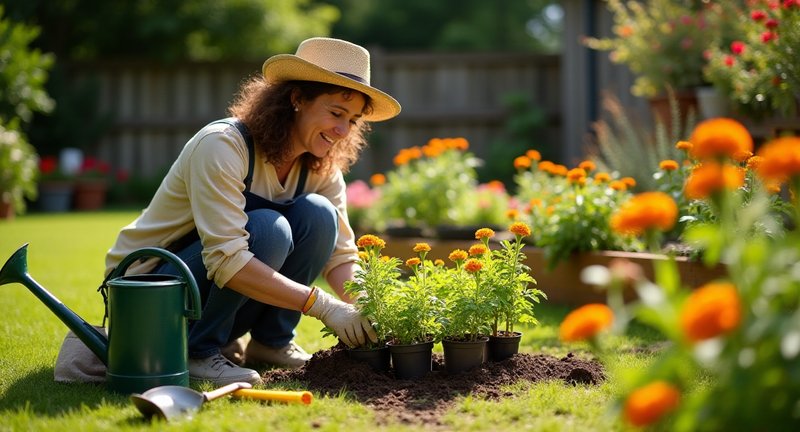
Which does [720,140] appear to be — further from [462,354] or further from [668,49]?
[668,49]

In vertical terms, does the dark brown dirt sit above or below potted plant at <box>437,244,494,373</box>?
below

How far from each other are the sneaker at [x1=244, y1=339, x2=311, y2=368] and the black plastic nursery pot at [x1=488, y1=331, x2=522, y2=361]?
2.35ft

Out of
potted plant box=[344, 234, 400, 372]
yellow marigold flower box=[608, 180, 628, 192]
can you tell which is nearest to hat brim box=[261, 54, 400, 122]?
potted plant box=[344, 234, 400, 372]

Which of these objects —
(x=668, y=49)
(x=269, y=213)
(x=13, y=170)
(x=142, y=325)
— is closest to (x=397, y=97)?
(x=13, y=170)

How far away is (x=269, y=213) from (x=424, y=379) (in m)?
0.79

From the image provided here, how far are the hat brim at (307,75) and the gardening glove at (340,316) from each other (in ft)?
2.49

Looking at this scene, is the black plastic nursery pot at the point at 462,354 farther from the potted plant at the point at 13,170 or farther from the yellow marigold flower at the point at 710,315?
the potted plant at the point at 13,170

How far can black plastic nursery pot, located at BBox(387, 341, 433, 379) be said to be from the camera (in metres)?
2.83

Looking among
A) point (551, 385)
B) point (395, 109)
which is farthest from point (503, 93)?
point (551, 385)

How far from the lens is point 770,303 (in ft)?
5.37

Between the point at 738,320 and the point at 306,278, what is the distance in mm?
1945

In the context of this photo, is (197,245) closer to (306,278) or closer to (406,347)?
(306,278)

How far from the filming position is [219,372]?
9.57 feet

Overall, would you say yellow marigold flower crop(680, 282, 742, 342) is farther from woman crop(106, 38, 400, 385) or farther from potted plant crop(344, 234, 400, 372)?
woman crop(106, 38, 400, 385)
